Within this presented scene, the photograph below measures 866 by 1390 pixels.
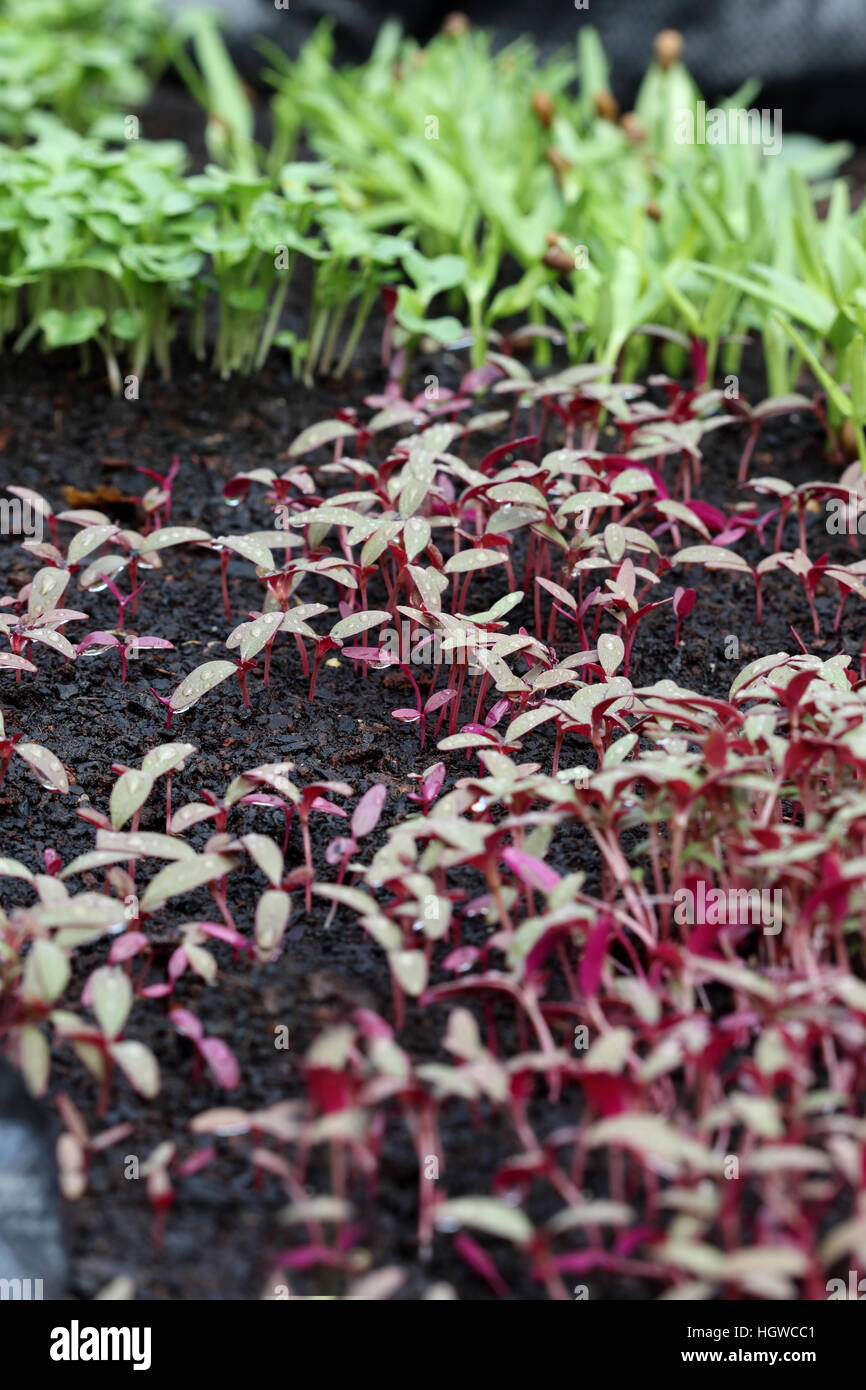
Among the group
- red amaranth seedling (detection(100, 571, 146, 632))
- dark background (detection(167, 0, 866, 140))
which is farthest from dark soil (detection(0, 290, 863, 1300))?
dark background (detection(167, 0, 866, 140))

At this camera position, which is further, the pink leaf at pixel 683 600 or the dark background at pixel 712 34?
the dark background at pixel 712 34

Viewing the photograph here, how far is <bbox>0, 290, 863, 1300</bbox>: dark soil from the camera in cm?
117

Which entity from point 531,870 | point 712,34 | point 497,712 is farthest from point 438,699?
point 712,34

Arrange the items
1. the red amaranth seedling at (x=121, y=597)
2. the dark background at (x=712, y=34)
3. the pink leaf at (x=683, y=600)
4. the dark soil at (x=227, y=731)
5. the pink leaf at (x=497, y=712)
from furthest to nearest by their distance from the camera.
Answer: the dark background at (x=712, y=34) → the red amaranth seedling at (x=121, y=597) → the pink leaf at (x=683, y=600) → the pink leaf at (x=497, y=712) → the dark soil at (x=227, y=731)

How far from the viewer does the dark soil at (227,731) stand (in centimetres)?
117

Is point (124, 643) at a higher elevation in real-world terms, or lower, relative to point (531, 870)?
higher

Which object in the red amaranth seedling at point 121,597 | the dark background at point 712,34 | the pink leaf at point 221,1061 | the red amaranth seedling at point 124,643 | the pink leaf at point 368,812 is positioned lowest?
the pink leaf at point 221,1061

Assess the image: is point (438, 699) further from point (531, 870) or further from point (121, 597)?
point (121, 597)

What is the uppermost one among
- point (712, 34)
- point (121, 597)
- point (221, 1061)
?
point (712, 34)

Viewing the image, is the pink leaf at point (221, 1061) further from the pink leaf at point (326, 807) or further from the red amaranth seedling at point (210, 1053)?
the pink leaf at point (326, 807)

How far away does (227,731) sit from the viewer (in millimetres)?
1813

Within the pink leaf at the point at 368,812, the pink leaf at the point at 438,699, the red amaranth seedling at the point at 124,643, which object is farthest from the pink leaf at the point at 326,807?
the red amaranth seedling at the point at 124,643

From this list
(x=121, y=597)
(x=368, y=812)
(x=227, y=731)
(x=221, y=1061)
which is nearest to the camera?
(x=221, y=1061)

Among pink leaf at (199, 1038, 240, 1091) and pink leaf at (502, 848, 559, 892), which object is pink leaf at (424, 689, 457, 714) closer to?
pink leaf at (502, 848, 559, 892)
